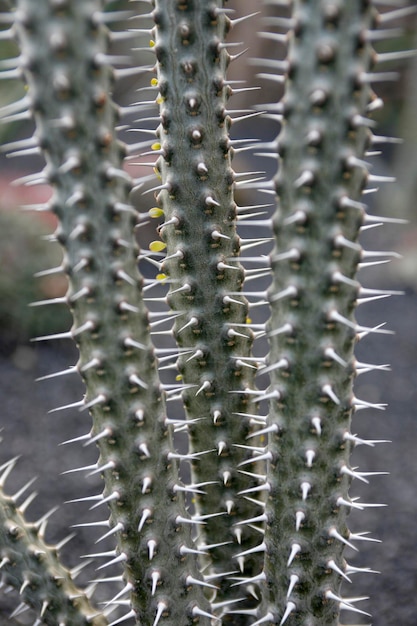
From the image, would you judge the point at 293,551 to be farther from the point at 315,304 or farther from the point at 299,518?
the point at 315,304

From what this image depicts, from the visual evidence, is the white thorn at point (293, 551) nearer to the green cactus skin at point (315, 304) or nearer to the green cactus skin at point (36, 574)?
the green cactus skin at point (315, 304)

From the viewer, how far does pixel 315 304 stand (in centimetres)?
164

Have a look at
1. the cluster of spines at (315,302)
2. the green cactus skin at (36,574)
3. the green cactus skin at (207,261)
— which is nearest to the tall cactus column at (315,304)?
the cluster of spines at (315,302)

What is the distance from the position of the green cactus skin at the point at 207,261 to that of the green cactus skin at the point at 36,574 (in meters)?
0.48

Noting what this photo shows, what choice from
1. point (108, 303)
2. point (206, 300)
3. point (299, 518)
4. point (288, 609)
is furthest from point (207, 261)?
point (288, 609)

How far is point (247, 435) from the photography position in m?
2.30

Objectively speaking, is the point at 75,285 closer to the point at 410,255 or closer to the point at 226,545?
the point at 226,545

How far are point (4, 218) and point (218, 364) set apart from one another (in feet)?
14.2

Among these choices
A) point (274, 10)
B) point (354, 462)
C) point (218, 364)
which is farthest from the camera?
point (274, 10)

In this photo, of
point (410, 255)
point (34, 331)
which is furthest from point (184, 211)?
point (410, 255)

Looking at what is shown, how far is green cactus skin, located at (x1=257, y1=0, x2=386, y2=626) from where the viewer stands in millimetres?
1442

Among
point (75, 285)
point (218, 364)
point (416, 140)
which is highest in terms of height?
point (75, 285)

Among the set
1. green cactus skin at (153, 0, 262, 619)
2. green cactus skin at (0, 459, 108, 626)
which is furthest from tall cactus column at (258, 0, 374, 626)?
green cactus skin at (0, 459, 108, 626)

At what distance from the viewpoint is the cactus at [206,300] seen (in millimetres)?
1470
